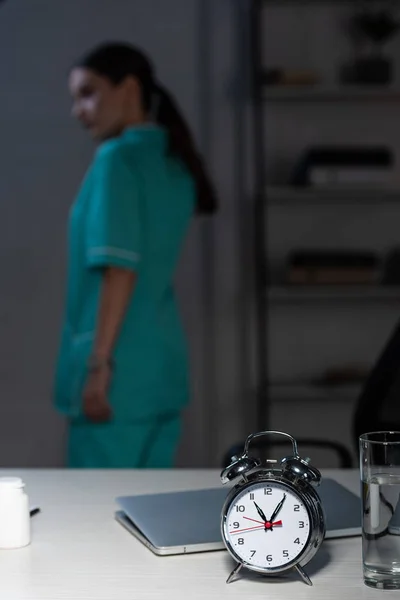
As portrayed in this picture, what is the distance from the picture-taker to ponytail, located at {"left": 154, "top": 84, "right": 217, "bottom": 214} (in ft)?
10.2

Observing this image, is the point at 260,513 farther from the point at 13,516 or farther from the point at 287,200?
the point at 287,200

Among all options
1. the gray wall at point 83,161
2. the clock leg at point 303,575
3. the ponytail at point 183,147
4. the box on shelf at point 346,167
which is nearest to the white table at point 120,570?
the clock leg at point 303,575

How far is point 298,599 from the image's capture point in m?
1.01

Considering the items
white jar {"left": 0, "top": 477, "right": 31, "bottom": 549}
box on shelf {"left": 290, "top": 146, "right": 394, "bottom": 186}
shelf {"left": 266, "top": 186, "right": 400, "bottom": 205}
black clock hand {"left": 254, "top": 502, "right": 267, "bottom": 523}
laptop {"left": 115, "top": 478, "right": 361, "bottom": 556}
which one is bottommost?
laptop {"left": 115, "top": 478, "right": 361, "bottom": 556}

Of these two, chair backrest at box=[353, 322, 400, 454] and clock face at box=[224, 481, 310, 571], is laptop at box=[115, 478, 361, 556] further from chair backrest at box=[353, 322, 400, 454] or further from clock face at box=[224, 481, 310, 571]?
chair backrest at box=[353, 322, 400, 454]

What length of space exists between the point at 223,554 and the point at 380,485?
9.3 inches

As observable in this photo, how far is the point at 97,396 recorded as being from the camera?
2.94 metres

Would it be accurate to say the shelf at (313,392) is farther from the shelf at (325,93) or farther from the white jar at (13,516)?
the white jar at (13,516)

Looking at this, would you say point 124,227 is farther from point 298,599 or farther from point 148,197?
point 298,599

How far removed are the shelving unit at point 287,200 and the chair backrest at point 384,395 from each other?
1455mm

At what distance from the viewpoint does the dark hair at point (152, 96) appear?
10.2 feet

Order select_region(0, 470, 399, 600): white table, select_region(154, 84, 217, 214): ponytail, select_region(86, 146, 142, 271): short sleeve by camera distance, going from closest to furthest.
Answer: select_region(0, 470, 399, 600): white table < select_region(86, 146, 142, 271): short sleeve < select_region(154, 84, 217, 214): ponytail

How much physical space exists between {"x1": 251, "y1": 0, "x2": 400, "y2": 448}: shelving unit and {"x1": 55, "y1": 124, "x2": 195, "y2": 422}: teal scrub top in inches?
27.9

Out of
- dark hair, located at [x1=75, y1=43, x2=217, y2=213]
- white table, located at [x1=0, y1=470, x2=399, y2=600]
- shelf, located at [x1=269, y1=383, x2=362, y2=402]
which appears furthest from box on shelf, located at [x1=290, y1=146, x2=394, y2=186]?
white table, located at [x1=0, y1=470, x2=399, y2=600]
